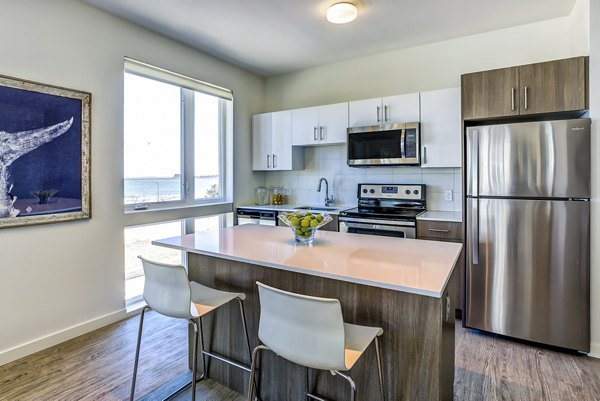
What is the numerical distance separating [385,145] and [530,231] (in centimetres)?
147

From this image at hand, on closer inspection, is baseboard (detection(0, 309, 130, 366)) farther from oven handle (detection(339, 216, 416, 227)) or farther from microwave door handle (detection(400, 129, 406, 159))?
microwave door handle (detection(400, 129, 406, 159))

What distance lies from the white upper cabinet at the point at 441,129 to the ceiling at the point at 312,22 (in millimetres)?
638

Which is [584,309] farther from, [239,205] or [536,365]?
[239,205]

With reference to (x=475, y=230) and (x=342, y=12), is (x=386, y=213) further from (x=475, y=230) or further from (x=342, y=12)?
(x=342, y=12)

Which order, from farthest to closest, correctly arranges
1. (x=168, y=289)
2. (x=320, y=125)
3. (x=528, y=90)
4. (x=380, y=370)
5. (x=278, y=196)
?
(x=278, y=196) < (x=320, y=125) < (x=528, y=90) < (x=168, y=289) < (x=380, y=370)

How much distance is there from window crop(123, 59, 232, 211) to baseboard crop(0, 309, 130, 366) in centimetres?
96

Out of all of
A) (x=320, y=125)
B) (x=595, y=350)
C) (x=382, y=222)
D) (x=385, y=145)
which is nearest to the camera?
(x=595, y=350)

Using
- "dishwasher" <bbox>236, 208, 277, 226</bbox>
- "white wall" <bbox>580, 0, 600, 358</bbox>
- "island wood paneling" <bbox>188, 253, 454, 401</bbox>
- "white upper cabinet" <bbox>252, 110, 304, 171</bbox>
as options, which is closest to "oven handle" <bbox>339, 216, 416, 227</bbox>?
"dishwasher" <bbox>236, 208, 277, 226</bbox>

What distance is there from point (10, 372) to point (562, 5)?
192 inches

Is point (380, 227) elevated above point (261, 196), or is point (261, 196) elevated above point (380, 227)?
point (261, 196)

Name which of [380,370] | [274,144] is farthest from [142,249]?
[380,370]

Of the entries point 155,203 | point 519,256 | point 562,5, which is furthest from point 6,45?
point 562,5

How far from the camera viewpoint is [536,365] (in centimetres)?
223

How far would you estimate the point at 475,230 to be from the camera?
2623 millimetres
